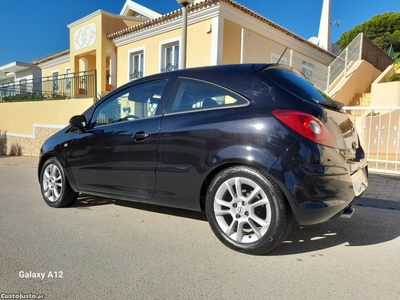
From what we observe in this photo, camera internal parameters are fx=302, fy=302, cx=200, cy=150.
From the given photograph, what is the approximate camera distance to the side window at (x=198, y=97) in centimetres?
285

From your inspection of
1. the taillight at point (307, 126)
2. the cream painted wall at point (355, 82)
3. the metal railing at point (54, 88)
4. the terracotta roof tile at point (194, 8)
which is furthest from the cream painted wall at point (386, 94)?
the metal railing at point (54, 88)

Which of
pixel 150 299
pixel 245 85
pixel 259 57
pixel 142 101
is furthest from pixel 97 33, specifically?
pixel 150 299

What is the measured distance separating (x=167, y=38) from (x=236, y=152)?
1123 cm

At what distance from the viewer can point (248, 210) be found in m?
2.63

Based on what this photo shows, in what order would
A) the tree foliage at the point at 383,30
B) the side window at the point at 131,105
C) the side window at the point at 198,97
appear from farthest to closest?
the tree foliage at the point at 383,30 → the side window at the point at 131,105 → the side window at the point at 198,97

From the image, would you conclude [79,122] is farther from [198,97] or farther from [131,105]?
[198,97]

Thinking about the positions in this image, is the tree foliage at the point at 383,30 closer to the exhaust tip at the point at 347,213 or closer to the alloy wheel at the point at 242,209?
the exhaust tip at the point at 347,213

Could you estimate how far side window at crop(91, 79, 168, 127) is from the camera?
3441 mm

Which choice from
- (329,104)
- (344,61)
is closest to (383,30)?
(344,61)

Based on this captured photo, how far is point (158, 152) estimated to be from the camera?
313cm

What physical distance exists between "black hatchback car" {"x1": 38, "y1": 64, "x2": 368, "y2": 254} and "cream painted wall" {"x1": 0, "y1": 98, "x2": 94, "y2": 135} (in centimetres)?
852

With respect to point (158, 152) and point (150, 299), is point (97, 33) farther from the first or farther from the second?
point (150, 299)

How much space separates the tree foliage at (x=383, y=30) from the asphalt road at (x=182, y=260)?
38.1 meters

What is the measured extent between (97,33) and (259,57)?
859 centimetres
